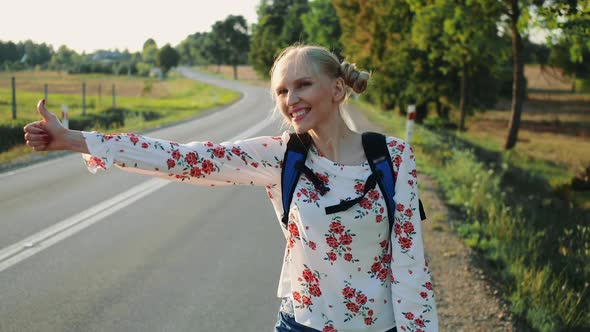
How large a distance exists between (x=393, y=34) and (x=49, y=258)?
87.9 feet

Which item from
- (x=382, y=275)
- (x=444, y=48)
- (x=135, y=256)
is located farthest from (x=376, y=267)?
(x=444, y=48)

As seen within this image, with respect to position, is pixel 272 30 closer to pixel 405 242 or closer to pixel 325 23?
pixel 325 23

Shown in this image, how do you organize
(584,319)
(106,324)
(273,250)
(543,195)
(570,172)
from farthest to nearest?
(570,172) < (543,195) < (273,250) < (584,319) < (106,324)

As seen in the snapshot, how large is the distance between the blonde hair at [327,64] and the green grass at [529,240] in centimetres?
335

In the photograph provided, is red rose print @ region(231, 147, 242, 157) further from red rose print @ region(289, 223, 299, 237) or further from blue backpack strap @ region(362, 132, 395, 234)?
blue backpack strap @ region(362, 132, 395, 234)

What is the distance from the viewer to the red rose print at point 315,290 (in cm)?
217

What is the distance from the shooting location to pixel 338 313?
7.08ft

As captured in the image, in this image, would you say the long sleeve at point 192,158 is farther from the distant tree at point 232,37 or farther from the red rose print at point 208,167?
the distant tree at point 232,37

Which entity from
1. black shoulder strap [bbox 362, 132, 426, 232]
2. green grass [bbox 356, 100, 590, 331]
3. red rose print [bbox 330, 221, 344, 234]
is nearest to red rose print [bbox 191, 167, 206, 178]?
red rose print [bbox 330, 221, 344, 234]

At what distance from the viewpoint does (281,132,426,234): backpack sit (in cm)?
211

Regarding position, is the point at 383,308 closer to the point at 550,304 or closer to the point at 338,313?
the point at 338,313

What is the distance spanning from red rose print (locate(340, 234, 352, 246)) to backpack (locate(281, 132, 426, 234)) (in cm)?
10

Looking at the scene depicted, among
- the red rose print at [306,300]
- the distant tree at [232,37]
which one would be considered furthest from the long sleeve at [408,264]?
the distant tree at [232,37]

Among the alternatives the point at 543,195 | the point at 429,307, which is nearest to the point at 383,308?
the point at 429,307
